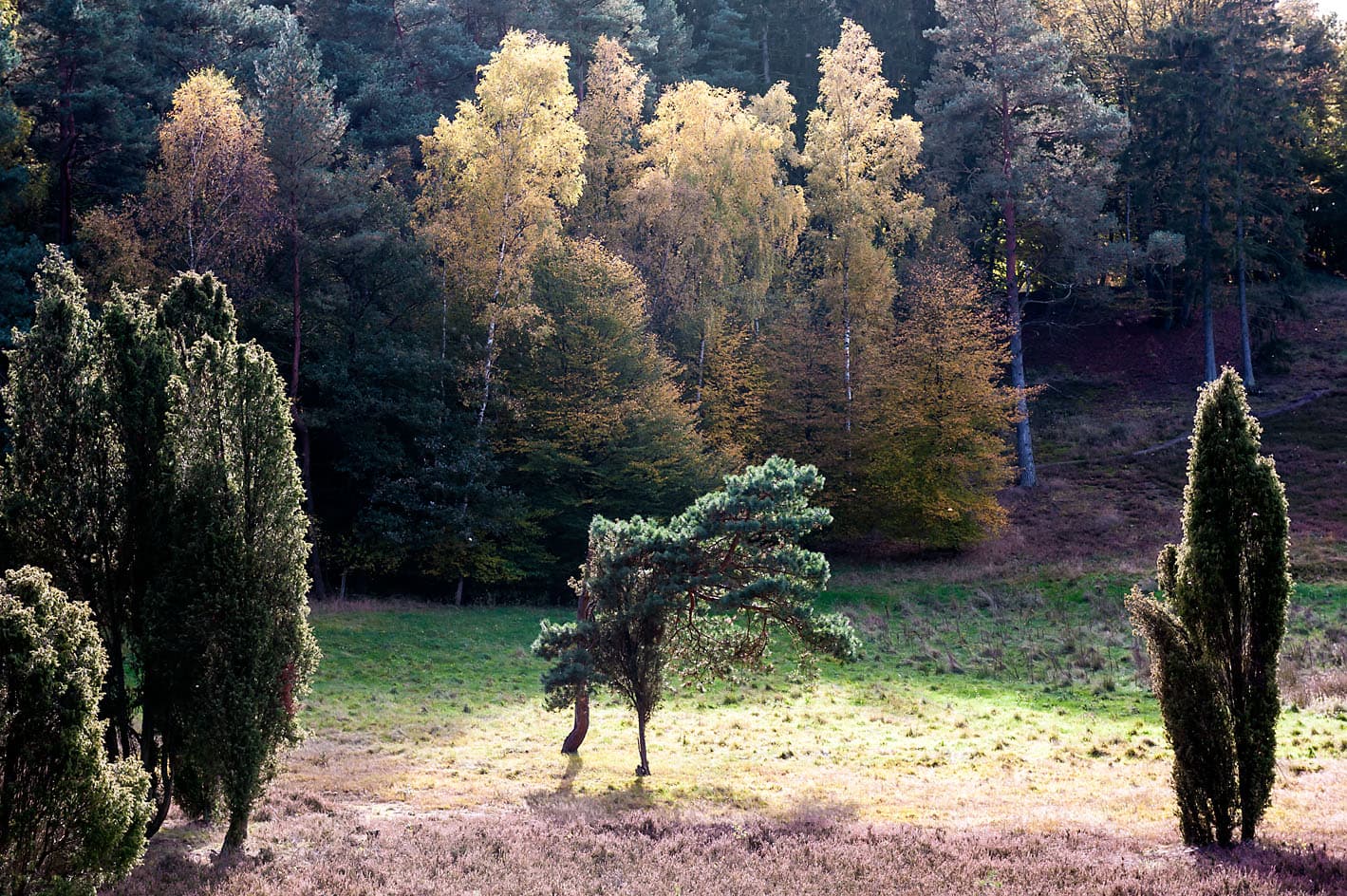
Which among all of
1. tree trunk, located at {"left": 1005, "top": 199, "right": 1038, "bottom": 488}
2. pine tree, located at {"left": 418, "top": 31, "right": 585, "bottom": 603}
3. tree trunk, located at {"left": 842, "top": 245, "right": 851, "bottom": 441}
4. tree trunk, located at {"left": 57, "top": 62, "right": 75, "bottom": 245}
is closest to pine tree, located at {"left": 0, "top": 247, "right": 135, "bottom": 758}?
pine tree, located at {"left": 418, "top": 31, "right": 585, "bottom": 603}

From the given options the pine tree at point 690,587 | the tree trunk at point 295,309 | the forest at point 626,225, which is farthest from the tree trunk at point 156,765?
the tree trunk at point 295,309

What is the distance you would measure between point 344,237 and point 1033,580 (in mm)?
23122

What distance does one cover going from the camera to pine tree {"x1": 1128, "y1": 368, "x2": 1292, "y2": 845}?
10531 mm

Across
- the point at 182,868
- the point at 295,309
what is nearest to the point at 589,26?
the point at 295,309

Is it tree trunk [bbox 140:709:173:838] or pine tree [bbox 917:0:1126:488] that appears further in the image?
pine tree [bbox 917:0:1126:488]

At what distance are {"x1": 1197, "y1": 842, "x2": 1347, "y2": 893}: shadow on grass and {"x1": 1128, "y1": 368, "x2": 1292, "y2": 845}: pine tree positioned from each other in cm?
40

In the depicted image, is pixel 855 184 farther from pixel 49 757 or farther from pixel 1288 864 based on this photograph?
pixel 49 757

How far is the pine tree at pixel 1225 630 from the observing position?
1053 cm

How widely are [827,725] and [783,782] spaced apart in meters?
4.41

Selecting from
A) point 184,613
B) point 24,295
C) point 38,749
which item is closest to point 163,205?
point 24,295

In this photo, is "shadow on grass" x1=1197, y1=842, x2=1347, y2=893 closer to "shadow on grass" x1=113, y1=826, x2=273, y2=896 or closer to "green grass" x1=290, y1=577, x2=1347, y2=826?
"green grass" x1=290, y1=577, x2=1347, y2=826

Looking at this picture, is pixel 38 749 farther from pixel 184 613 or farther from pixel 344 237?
pixel 344 237

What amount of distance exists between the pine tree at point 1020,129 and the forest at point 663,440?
0.82 feet

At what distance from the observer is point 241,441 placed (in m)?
11.8
